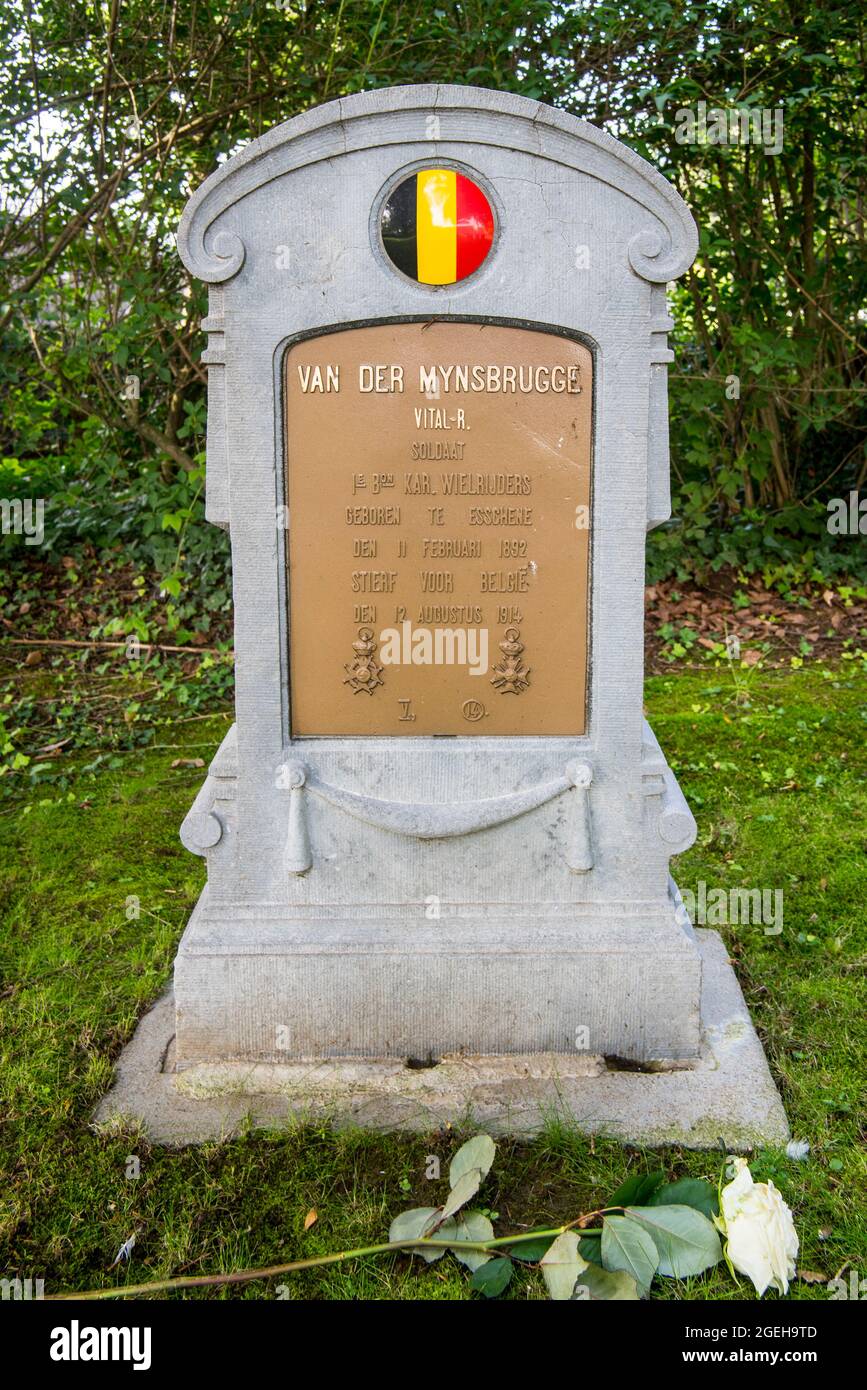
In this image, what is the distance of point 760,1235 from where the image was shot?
228 cm

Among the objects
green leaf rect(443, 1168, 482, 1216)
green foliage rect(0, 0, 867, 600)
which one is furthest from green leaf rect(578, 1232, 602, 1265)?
green foliage rect(0, 0, 867, 600)

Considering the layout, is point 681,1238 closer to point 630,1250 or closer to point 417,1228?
point 630,1250

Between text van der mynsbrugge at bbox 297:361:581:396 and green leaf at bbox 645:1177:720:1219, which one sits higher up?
text van der mynsbrugge at bbox 297:361:581:396

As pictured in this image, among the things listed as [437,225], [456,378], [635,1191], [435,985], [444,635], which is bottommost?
[635,1191]

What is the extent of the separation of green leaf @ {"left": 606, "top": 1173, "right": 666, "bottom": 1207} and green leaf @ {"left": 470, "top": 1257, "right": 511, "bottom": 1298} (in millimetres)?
295

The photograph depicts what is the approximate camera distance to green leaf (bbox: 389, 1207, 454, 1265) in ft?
8.05

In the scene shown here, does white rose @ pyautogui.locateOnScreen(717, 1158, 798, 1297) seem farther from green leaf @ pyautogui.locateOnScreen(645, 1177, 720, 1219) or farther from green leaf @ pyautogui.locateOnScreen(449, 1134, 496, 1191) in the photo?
green leaf @ pyautogui.locateOnScreen(449, 1134, 496, 1191)

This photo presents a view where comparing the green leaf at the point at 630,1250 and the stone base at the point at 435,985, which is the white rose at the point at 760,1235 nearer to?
the green leaf at the point at 630,1250

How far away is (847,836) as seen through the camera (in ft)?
14.8

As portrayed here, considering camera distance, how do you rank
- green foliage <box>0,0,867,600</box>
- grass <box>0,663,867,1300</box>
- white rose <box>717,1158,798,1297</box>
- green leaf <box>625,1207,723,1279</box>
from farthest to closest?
green foliage <box>0,0,867,600</box>
grass <box>0,663,867,1300</box>
green leaf <box>625,1207,723,1279</box>
white rose <box>717,1158,798,1297</box>

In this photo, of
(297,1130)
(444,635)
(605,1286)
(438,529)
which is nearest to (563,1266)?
(605,1286)

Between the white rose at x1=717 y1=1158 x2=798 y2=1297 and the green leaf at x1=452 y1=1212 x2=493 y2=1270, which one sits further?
the green leaf at x1=452 y1=1212 x2=493 y2=1270

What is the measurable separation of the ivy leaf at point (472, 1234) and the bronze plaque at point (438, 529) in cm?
126

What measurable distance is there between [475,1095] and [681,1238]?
28.8 inches
